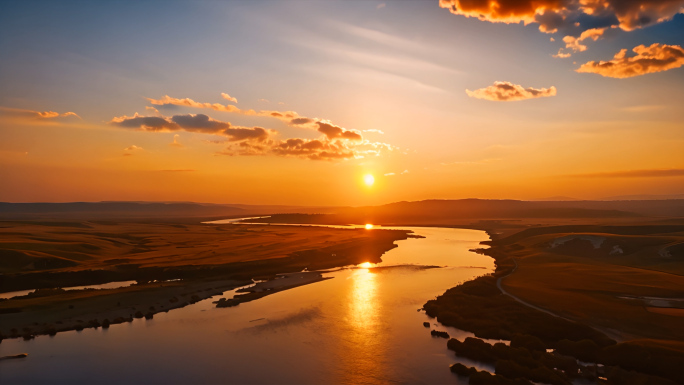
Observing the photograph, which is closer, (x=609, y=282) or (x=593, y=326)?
(x=593, y=326)

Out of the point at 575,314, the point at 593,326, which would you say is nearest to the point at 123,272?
the point at 575,314

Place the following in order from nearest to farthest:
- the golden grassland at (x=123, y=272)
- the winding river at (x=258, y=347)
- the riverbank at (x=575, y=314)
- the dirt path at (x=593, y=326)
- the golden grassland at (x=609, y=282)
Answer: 1. the riverbank at (x=575, y=314)
2. the winding river at (x=258, y=347)
3. the dirt path at (x=593, y=326)
4. the golden grassland at (x=609, y=282)
5. the golden grassland at (x=123, y=272)

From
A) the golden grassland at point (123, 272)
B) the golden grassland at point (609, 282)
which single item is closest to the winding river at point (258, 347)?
the golden grassland at point (123, 272)

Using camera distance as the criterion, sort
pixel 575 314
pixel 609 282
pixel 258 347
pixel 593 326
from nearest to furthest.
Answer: pixel 258 347 → pixel 593 326 → pixel 575 314 → pixel 609 282

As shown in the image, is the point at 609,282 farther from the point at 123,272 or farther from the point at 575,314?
the point at 123,272

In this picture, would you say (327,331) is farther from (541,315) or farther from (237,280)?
(237,280)

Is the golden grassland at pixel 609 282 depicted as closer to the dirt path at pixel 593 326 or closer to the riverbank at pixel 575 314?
the riverbank at pixel 575 314

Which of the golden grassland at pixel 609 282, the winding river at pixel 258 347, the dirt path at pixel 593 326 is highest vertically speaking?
the golden grassland at pixel 609 282

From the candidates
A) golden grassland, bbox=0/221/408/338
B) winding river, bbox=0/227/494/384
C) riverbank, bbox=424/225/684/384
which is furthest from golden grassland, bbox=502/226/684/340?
golden grassland, bbox=0/221/408/338

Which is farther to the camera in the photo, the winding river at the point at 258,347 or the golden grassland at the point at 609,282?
the golden grassland at the point at 609,282
